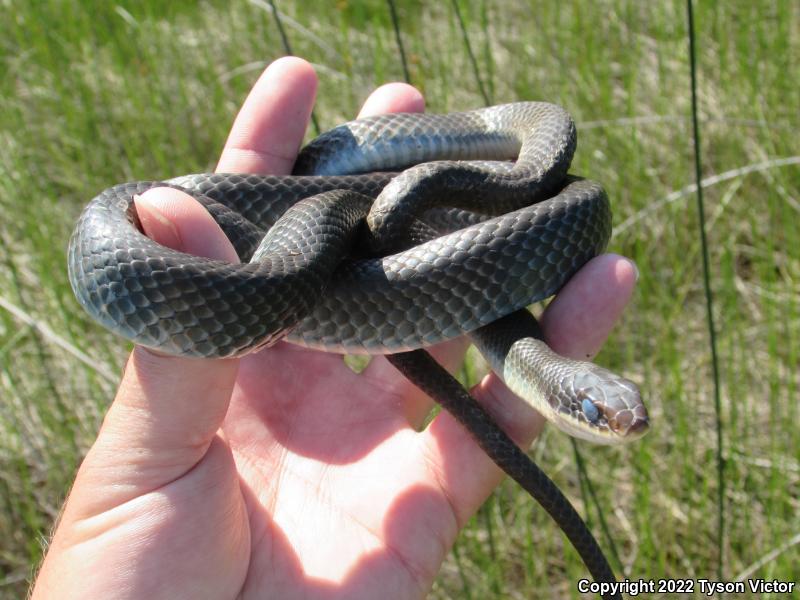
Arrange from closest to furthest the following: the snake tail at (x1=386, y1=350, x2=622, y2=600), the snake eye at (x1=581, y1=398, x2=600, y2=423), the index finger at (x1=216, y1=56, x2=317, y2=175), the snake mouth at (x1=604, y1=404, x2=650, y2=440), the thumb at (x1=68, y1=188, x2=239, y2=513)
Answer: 1. the thumb at (x1=68, y1=188, x2=239, y2=513)
2. the snake mouth at (x1=604, y1=404, x2=650, y2=440)
3. the snake eye at (x1=581, y1=398, x2=600, y2=423)
4. the snake tail at (x1=386, y1=350, x2=622, y2=600)
5. the index finger at (x1=216, y1=56, x2=317, y2=175)

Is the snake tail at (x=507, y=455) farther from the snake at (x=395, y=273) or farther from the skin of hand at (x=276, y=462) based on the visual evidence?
the skin of hand at (x=276, y=462)

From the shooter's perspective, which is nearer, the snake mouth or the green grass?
the snake mouth

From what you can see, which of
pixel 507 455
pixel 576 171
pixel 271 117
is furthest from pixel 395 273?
pixel 576 171

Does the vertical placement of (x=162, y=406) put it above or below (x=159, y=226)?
below

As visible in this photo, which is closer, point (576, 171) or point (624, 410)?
point (624, 410)

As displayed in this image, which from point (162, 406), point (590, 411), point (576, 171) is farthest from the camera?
point (576, 171)

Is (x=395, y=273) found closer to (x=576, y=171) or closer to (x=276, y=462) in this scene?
(x=276, y=462)

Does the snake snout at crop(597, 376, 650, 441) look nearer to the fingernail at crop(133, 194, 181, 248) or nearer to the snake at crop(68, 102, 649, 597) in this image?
the snake at crop(68, 102, 649, 597)

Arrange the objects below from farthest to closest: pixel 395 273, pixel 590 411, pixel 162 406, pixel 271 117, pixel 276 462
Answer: pixel 271 117, pixel 276 462, pixel 395 273, pixel 590 411, pixel 162 406

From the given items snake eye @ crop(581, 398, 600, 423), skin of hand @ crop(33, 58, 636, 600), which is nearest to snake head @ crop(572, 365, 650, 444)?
snake eye @ crop(581, 398, 600, 423)
